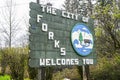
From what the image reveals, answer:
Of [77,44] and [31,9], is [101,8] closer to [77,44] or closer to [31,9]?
[77,44]

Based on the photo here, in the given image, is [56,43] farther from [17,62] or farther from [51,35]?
[17,62]

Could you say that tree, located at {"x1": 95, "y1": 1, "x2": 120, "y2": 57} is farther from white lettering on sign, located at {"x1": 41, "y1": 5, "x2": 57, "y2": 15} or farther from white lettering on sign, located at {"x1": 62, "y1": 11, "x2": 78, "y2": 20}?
white lettering on sign, located at {"x1": 41, "y1": 5, "x2": 57, "y2": 15}

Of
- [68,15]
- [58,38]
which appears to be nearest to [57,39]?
[58,38]

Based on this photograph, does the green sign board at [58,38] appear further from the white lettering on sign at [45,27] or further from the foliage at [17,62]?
the foliage at [17,62]

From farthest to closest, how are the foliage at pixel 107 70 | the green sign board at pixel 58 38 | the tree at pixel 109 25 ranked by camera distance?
the foliage at pixel 107 70, the tree at pixel 109 25, the green sign board at pixel 58 38

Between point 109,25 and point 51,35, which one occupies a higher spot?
point 109,25

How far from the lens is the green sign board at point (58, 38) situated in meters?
7.46

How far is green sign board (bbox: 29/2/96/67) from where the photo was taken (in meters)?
7.46

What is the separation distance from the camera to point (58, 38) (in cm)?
834

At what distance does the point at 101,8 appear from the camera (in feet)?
50.2

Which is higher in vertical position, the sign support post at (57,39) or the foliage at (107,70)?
the sign support post at (57,39)

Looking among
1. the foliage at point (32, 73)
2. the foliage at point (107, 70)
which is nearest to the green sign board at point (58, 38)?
the foliage at point (107, 70)

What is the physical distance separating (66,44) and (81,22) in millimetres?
1278

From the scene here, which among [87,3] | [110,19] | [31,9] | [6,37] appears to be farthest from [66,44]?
[87,3]
